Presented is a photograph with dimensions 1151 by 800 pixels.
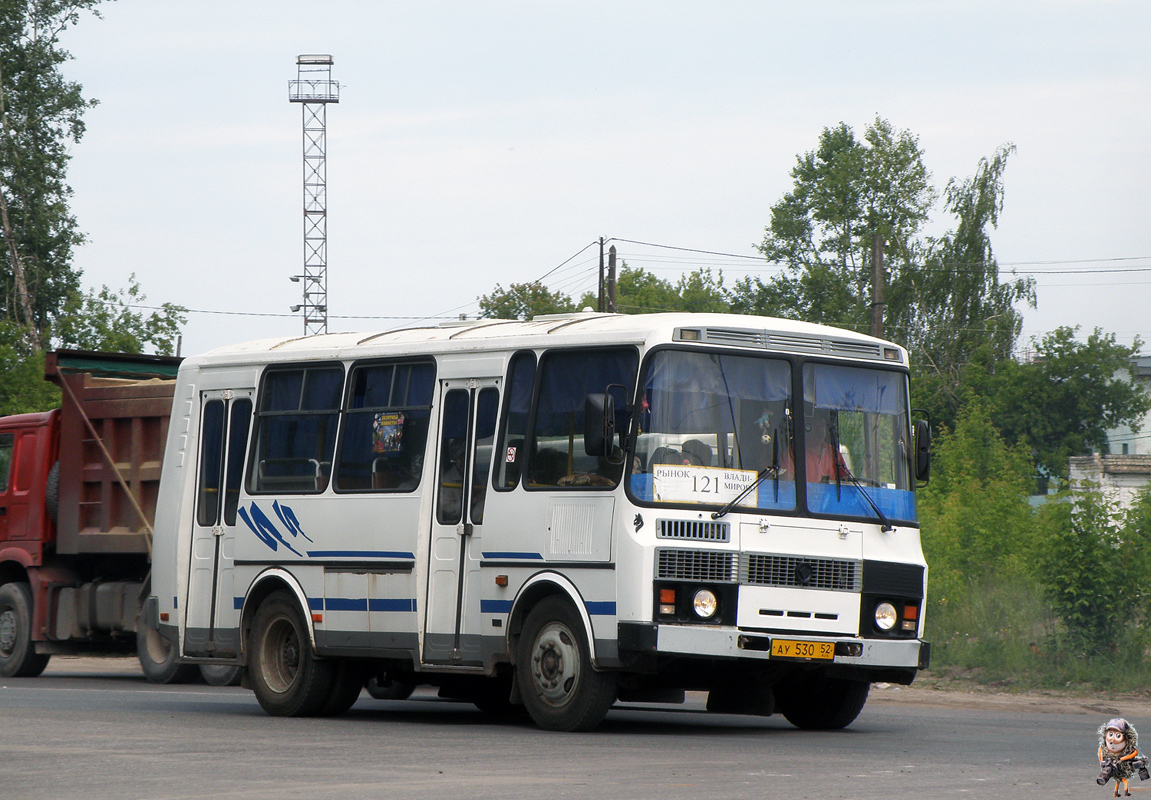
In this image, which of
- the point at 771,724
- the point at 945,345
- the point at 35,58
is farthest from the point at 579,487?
the point at 945,345

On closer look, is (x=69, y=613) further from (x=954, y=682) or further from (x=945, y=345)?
(x=945, y=345)

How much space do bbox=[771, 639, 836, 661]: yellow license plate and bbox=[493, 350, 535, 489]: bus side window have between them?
89.8 inches

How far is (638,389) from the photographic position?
12500 mm

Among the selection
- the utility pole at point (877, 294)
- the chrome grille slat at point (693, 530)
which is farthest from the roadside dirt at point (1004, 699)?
the utility pole at point (877, 294)

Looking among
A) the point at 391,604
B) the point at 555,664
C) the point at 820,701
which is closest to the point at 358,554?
the point at 391,604

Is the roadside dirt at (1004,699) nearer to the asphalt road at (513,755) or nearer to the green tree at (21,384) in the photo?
the asphalt road at (513,755)

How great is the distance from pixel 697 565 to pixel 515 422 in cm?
192

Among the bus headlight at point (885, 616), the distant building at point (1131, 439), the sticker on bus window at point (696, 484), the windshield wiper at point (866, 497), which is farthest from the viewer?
the distant building at point (1131, 439)

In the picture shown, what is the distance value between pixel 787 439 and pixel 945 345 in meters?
56.3

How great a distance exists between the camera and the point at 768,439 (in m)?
12.8

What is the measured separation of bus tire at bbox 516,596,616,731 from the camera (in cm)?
Result: 1255

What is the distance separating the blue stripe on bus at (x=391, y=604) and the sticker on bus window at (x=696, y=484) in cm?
250

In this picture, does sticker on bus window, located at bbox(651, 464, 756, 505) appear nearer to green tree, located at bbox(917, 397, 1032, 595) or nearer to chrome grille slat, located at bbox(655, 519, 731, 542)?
chrome grille slat, located at bbox(655, 519, 731, 542)

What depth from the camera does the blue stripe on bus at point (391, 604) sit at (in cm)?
1380
